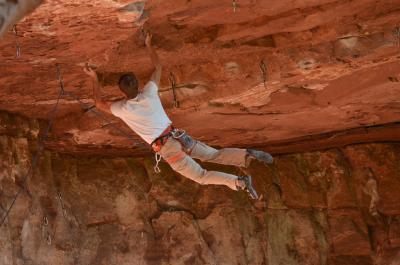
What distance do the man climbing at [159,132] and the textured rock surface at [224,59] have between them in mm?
481

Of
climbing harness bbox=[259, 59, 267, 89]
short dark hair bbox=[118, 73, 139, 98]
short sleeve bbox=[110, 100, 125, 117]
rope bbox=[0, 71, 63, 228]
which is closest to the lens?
short dark hair bbox=[118, 73, 139, 98]

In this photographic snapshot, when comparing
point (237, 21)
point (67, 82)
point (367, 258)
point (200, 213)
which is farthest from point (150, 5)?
point (367, 258)

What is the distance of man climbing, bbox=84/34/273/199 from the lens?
649 centimetres

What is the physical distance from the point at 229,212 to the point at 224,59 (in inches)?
121

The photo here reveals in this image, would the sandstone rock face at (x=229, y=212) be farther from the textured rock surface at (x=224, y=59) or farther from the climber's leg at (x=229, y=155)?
the climber's leg at (x=229, y=155)

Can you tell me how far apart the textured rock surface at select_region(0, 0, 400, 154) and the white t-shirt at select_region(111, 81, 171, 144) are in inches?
22.9

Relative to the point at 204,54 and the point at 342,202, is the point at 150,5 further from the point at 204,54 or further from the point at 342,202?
the point at 342,202

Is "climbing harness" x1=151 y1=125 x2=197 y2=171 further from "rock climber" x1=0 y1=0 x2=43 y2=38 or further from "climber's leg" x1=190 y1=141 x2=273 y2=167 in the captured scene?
"rock climber" x1=0 y1=0 x2=43 y2=38

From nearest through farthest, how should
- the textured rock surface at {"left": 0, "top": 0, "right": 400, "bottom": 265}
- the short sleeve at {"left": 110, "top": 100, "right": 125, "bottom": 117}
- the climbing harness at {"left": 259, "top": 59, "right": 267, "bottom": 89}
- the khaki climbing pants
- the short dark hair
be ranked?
the short dark hair
the short sleeve at {"left": 110, "top": 100, "right": 125, "bottom": 117}
the khaki climbing pants
the textured rock surface at {"left": 0, "top": 0, "right": 400, "bottom": 265}
the climbing harness at {"left": 259, "top": 59, "right": 267, "bottom": 89}

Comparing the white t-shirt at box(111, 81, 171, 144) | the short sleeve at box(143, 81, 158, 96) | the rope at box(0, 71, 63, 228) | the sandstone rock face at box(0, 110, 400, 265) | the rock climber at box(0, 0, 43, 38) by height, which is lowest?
the sandstone rock face at box(0, 110, 400, 265)

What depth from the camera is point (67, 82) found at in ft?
25.8

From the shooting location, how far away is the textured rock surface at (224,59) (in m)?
6.74

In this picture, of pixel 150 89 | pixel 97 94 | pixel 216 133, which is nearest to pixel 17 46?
pixel 97 94

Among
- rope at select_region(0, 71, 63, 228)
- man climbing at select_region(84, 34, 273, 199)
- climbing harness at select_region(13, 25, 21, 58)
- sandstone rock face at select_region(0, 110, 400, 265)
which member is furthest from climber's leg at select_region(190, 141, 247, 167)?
sandstone rock face at select_region(0, 110, 400, 265)
